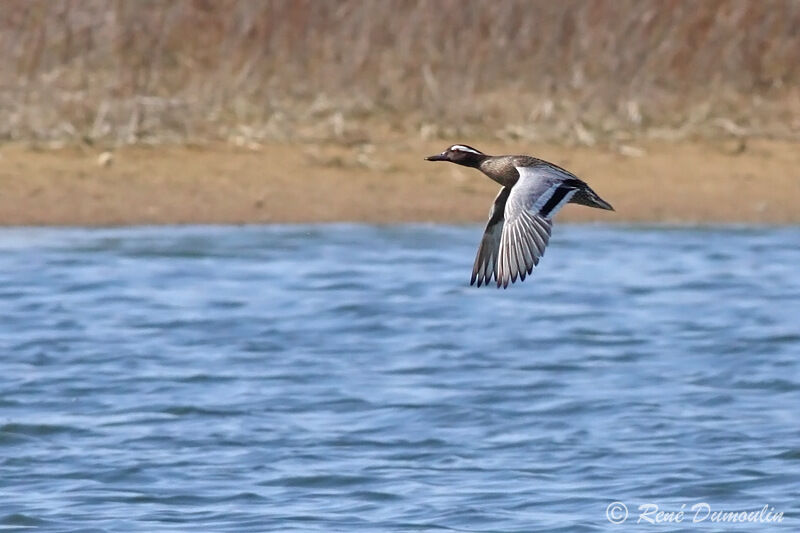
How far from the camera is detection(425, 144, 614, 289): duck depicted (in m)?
5.87

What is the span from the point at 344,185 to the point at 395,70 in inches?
60.0

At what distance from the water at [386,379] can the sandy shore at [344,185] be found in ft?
0.51

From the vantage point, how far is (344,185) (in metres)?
11.8

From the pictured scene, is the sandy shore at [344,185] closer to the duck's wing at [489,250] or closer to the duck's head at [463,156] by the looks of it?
the duck's head at [463,156]

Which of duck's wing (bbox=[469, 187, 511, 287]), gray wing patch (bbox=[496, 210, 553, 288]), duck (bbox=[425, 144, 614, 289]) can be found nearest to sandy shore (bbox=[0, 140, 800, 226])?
duck (bbox=[425, 144, 614, 289])

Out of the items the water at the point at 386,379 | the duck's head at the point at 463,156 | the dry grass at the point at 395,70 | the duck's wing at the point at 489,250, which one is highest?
the dry grass at the point at 395,70

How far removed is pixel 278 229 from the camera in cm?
1166

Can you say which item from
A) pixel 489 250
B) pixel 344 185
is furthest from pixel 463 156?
pixel 344 185

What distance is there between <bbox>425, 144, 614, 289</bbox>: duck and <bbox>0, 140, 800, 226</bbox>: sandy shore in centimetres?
489

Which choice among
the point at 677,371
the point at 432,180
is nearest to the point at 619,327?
the point at 677,371

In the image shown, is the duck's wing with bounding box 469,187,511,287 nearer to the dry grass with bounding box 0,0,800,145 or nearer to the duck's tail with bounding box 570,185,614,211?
the duck's tail with bounding box 570,185,614,211

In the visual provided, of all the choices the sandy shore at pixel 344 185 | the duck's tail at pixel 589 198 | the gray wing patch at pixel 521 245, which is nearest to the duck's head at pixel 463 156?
the duck's tail at pixel 589 198

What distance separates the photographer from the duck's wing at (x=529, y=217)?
5.84 meters

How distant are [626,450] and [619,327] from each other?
2.47 meters
